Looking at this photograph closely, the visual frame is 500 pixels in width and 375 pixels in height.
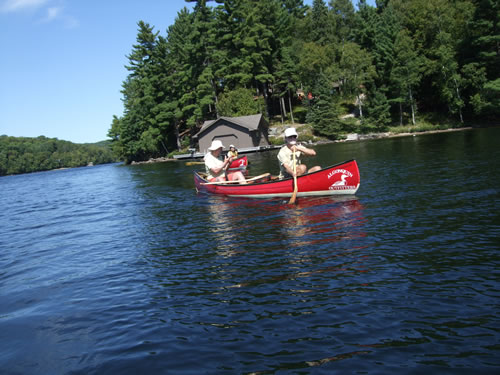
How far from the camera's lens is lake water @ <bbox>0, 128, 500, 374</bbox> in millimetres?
3752

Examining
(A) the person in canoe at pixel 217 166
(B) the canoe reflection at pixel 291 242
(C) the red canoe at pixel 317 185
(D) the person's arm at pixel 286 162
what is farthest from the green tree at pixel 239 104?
(B) the canoe reflection at pixel 291 242

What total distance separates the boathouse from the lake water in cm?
4117

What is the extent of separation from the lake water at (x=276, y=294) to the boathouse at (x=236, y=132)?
135 ft

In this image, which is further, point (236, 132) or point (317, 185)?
point (236, 132)

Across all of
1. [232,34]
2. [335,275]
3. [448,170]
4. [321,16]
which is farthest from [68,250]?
[321,16]

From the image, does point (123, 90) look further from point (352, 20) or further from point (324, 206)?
point (324, 206)

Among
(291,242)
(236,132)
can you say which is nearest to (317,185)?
(291,242)

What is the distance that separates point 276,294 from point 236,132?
47.5 metres

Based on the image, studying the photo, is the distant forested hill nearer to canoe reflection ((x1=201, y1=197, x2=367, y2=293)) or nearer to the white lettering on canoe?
the white lettering on canoe

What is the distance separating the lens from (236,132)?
51625 mm

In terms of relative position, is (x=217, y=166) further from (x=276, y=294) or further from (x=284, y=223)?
(x=276, y=294)

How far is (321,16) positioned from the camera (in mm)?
75375

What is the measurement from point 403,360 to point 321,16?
271 ft

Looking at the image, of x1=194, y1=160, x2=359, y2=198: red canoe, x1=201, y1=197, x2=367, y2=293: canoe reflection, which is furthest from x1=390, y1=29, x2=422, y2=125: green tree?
x1=201, y1=197, x2=367, y2=293: canoe reflection
